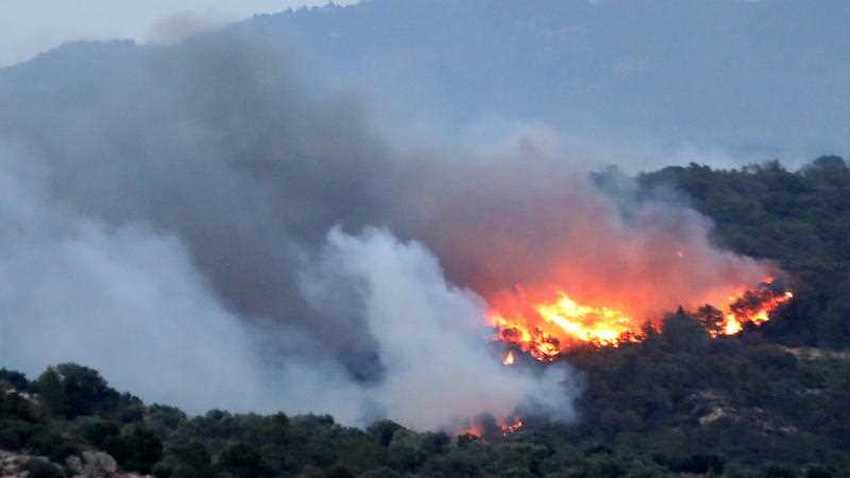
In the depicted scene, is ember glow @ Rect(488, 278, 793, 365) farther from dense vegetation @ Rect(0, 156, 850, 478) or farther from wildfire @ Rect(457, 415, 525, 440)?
wildfire @ Rect(457, 415, 525, 440)

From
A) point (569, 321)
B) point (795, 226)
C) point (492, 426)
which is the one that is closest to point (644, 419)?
point (492, 426)

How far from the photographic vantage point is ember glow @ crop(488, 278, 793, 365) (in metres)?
62.4

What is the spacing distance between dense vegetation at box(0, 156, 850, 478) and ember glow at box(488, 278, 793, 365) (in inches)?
38.1

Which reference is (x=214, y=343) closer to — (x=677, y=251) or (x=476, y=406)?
(x=476, y=406)

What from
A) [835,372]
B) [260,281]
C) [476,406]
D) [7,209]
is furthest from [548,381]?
[7,209]

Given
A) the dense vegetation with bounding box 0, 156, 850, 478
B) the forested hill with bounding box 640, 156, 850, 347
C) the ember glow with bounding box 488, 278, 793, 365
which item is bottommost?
the dense vegetation with bounding box 0, 156, 850, 478

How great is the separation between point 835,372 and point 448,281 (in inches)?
586

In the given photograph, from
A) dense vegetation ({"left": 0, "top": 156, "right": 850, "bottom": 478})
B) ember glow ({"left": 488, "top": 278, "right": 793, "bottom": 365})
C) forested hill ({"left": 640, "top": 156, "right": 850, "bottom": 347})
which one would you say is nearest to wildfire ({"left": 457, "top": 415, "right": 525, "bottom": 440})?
dense vegetation ({"left": 0, "top": 156, "right": 850, "bottom": 478})

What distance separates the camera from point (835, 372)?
2343 inches

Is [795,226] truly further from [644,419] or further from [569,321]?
[644,419]

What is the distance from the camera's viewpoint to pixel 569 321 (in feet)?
212

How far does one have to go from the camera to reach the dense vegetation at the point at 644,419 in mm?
33781

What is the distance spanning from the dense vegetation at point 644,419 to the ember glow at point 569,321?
0.97 metres

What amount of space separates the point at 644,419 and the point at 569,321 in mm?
8477
